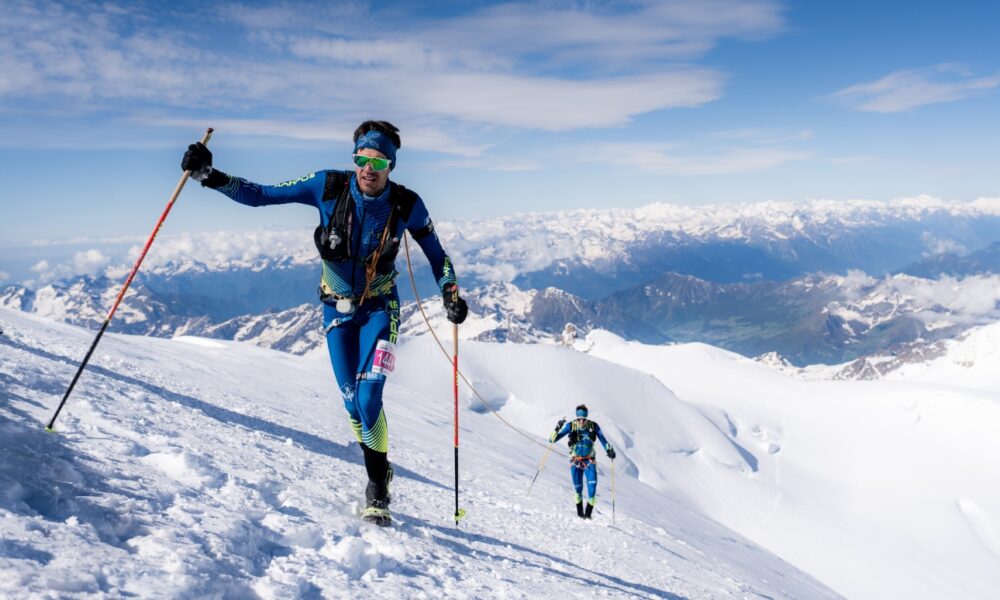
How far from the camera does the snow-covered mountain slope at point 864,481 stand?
37281mm

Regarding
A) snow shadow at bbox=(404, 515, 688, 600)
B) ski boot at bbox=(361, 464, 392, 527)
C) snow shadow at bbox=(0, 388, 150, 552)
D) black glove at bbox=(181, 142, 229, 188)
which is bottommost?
snow shadow at bbox=(0, 388, 150, 552)

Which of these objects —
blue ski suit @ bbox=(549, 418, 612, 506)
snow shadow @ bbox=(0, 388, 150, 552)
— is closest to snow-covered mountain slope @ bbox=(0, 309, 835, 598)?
snow shadow @ bbox=(0, 388, 150, 552)

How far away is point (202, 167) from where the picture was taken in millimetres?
6141

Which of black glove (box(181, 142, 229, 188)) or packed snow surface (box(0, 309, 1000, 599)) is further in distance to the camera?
black glove (box(181, 142, 229, 188))

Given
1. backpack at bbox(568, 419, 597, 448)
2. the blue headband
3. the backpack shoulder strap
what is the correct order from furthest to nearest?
backpack at bbox(568, 419, 597, 448) < the backpack shoulder strap < the blue headband

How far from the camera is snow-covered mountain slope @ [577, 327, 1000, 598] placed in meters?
37.3

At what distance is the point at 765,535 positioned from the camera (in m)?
38.7

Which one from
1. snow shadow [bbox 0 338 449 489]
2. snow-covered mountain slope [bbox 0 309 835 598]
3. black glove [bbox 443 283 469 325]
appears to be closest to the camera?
snow-covered mountain slope [bbox 0 309 835 598]

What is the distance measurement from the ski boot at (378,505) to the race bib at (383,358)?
118 centimetres

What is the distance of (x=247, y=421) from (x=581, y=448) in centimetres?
852

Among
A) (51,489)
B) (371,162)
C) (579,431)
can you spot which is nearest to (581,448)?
(579,431)

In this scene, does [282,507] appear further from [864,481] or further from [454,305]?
[864,481]

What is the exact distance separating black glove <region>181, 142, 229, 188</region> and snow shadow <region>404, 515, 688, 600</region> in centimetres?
445

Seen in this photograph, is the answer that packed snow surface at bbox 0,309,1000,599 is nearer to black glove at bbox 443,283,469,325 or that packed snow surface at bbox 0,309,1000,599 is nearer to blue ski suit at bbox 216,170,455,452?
blue ski suit at bbox 216,170,455,452
